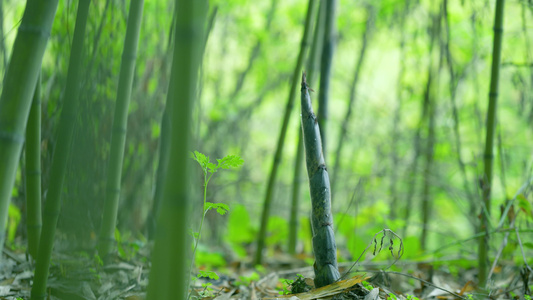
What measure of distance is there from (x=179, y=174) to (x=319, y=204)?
366mm

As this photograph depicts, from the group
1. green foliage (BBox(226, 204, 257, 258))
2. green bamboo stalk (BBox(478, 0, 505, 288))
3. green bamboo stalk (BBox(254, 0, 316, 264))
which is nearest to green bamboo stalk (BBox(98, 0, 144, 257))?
green bamboo stalk (BBox(254, 0, 316, 264))

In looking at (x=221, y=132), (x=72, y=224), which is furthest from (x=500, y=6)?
(x=221, y=132)

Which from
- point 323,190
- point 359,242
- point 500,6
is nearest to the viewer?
point 323,190

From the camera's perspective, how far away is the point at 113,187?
1.14 m

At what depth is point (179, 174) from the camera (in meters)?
0.74

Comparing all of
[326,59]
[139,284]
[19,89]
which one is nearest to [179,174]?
[19,89]

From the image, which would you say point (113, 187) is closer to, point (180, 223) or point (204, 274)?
point (204, 274)

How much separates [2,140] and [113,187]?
0.38 m

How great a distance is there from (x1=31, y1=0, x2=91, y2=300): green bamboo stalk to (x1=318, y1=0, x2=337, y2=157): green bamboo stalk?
46.0 inches

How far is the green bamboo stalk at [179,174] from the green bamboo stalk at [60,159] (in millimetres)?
336

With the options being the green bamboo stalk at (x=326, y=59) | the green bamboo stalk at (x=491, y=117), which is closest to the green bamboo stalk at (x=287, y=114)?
the green bamboo stalk at (x=326, y=59)

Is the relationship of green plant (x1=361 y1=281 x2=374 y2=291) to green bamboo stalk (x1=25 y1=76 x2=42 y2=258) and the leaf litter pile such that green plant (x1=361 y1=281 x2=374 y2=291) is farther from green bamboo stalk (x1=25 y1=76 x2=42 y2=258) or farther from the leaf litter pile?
green bamboo stalk (x1=25 y1=76 x2=42 y2=258)

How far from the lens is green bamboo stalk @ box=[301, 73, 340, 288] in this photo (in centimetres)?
98

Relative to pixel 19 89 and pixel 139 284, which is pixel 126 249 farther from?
pixel 19 89
